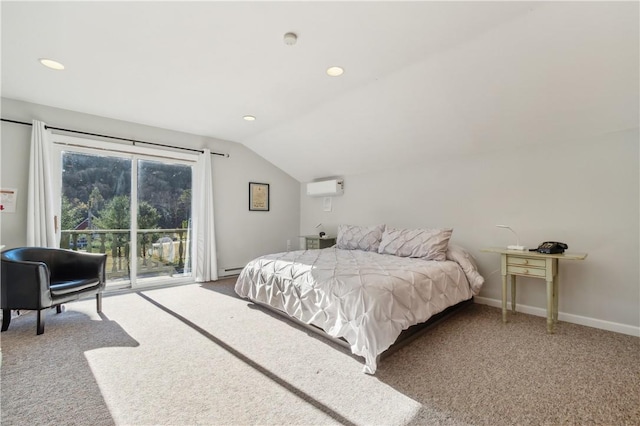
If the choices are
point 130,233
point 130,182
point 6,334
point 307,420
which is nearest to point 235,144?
point 130,182

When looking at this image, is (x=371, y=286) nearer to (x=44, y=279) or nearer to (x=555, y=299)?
(x=555, y=299)

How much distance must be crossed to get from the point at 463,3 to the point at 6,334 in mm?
4499

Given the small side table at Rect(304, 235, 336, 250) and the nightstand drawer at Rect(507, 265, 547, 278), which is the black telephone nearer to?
the nightstand drawer at Rect(507, 265, 547, 278)

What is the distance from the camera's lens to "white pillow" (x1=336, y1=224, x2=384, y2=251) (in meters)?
4.01

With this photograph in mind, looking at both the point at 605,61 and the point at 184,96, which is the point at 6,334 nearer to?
the point at 184,96

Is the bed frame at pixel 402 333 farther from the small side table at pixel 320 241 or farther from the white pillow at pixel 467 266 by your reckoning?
the small side table at pixel 320 241

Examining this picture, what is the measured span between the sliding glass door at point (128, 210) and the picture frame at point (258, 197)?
1.06m

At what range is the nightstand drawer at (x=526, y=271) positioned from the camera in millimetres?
2672

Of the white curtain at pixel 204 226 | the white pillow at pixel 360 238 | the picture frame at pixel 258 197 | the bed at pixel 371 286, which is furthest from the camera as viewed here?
the picture frame at pixel 258 197

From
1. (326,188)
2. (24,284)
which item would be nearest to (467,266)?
(326,188)

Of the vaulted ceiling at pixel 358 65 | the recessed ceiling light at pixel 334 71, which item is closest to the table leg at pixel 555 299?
the vaulted ceiling at pixel 358 65

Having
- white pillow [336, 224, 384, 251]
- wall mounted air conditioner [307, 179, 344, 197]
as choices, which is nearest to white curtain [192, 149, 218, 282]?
wall mounted air conditioner [307, 179, 344, 197]

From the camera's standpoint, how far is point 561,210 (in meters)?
2.98

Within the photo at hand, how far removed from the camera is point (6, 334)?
8.31 ft
